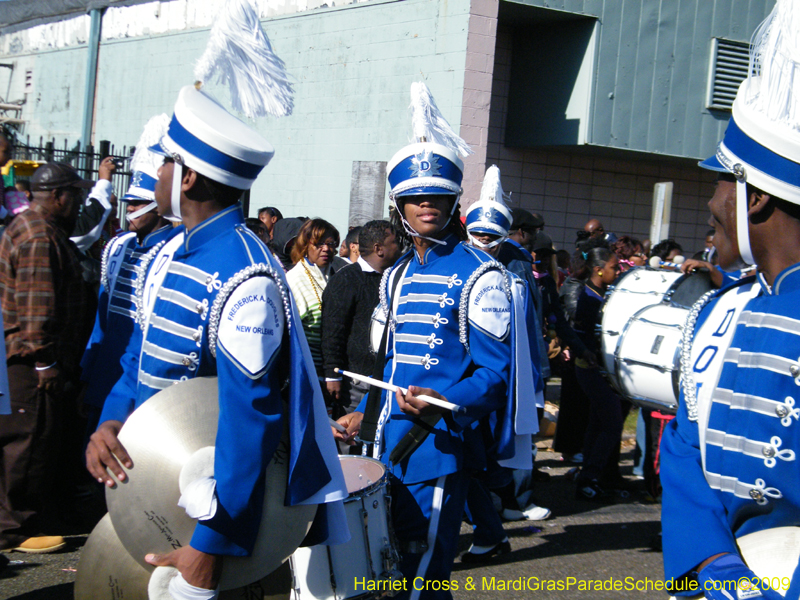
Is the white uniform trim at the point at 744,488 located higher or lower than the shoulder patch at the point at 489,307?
lower

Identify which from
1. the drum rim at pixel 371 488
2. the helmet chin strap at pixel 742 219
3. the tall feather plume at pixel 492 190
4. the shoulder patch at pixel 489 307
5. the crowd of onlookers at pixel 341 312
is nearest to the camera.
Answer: the helmet chin strap at pixel 742 219

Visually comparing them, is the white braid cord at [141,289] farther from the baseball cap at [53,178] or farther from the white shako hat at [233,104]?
the baseball cap at [53,178]

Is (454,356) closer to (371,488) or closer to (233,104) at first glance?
(371,488)

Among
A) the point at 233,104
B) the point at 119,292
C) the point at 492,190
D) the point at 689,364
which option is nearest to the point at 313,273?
the point at 492,190

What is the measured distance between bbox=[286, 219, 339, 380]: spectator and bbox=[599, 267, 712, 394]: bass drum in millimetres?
2163

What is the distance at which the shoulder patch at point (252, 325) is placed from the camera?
7.10 feet

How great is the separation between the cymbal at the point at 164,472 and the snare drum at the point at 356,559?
0.88 m

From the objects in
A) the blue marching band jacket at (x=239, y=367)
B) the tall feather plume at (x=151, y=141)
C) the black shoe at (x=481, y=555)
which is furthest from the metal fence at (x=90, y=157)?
the blue marching band jacket at (x=239, y=367)

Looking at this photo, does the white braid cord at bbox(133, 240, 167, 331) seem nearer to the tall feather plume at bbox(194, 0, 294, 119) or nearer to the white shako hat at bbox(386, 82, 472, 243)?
the tall feather plume at bbox(194, 0, 294, 119)

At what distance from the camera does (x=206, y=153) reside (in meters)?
2.38

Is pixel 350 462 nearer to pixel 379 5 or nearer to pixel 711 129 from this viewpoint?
pixel 379 5

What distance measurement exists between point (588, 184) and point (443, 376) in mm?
9823

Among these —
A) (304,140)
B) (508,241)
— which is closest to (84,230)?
(508,241)

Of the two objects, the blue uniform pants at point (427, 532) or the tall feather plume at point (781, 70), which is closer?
the tall feather plume at point (781, 70)
